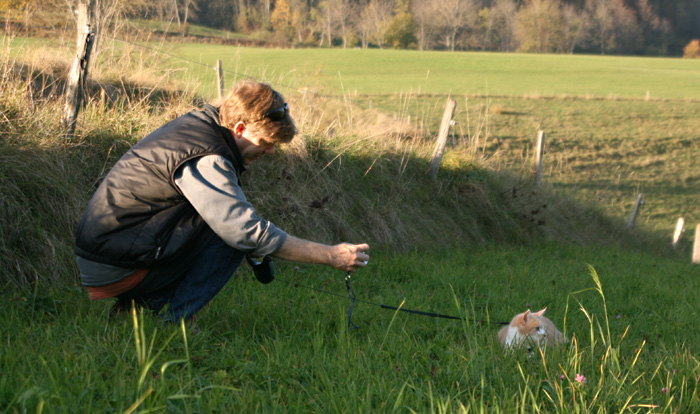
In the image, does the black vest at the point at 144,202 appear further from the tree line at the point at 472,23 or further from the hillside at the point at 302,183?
the tree line at the point at 472,23

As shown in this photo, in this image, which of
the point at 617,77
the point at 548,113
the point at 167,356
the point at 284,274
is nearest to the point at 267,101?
the point at 167,356

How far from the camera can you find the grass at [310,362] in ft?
6.63

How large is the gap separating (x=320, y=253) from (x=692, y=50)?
290ft

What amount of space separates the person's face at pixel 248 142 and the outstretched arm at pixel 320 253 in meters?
0.54

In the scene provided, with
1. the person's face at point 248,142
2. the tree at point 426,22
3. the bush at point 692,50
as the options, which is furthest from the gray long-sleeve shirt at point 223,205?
the bush at point 692,50

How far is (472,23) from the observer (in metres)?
63.1

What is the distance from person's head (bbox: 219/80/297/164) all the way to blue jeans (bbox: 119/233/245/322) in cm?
57

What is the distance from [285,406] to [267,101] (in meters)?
1.46

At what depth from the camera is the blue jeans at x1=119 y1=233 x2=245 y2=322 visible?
9.54ft

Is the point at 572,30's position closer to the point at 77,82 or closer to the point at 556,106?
the point at 556,106

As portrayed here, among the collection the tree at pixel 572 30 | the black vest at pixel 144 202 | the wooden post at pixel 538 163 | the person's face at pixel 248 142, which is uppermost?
the tree at pixel 572 30

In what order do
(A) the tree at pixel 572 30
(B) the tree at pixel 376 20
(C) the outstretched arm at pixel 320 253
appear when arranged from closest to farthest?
1. (C) the outstretched arm at pixel 320 253
2. (B) the tree at pixel 376 20
3. (A) the tree at pixel 572 30

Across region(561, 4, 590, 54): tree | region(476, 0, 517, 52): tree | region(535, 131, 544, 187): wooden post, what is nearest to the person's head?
region(535, 131, 544, 187): wooden post

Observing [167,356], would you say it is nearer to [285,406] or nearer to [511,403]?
[285,406]
